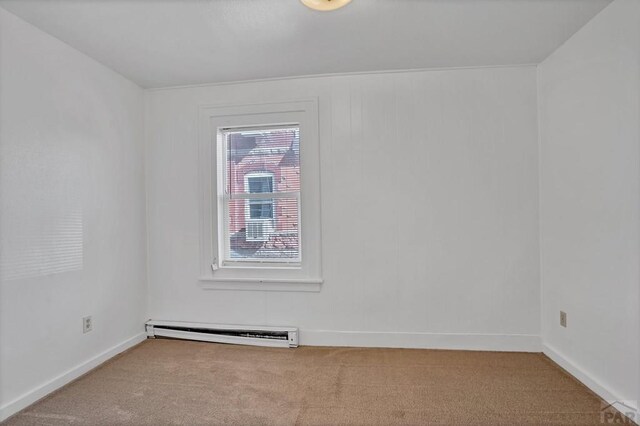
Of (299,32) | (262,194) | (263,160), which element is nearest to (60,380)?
(262,194)

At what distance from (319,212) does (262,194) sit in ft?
1.87

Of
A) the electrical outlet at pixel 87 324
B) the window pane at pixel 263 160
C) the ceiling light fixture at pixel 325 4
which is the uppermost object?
the ceiling light fixture at pixel 325 4

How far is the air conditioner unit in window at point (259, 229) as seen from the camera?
2.99m

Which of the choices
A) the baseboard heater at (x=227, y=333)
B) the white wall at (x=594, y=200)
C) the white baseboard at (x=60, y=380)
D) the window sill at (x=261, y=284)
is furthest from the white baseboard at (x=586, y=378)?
the white baseboard at (x=60, y=380)

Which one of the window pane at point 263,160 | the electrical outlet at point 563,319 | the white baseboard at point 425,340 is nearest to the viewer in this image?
the electrical outlet at point 563,319

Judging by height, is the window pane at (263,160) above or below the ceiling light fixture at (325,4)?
below

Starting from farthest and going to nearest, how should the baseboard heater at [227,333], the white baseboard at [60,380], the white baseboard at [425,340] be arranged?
the baseboard heater at [227,333], the white baseboard at [425,340], the white baseboard at [60,380]

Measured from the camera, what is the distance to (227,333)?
9.49 feet

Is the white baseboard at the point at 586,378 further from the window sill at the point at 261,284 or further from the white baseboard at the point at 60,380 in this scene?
the white baseboard at the point at 60,380

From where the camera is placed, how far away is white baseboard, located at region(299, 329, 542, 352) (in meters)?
2.64

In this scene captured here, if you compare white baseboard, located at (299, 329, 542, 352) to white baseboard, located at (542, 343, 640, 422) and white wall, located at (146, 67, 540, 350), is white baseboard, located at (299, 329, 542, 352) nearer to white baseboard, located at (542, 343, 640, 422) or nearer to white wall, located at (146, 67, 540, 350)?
white wall, located at (146, 67, 540, 350)

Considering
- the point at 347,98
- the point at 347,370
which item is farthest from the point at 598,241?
the point at 347,98

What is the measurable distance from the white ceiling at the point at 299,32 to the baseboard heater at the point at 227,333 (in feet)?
7.37

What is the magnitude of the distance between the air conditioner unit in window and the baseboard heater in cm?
81
